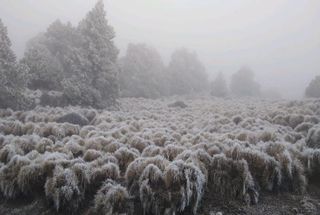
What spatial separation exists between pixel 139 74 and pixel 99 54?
1288 cm

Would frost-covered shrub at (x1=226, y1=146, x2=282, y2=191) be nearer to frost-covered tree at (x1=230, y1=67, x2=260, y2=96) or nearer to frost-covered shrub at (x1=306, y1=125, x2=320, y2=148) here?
frost-covered shrub at (x1=306, y1=125, x2=320, y2=148)

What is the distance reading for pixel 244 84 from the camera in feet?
179

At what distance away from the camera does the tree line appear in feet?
64.2

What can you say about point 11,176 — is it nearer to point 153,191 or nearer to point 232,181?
point 153,191

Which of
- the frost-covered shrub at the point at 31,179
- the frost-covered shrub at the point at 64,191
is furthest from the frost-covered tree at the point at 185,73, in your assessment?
the frost-covered shrub at the point at 64,191

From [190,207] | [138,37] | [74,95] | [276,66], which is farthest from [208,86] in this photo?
[138,37]

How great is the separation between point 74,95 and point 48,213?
56.7ft

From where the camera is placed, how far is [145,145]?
1045cm

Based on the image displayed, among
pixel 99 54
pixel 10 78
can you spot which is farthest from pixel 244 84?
pixel 10 78

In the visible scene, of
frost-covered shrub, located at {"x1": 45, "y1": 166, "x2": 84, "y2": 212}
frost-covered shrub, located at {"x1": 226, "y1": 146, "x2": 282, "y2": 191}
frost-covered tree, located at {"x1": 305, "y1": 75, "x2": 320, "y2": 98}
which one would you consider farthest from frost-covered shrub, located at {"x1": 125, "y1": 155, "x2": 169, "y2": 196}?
frost-covered tree, located at {"x1": 305, "y1": 75, "x2": 320, "y2": 98}

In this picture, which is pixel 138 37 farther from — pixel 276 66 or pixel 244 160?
pixel 244 160

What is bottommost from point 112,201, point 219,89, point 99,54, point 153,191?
point 112,201

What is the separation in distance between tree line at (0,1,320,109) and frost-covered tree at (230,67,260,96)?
14577 millimetres

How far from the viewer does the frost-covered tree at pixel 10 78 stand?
1886cm
